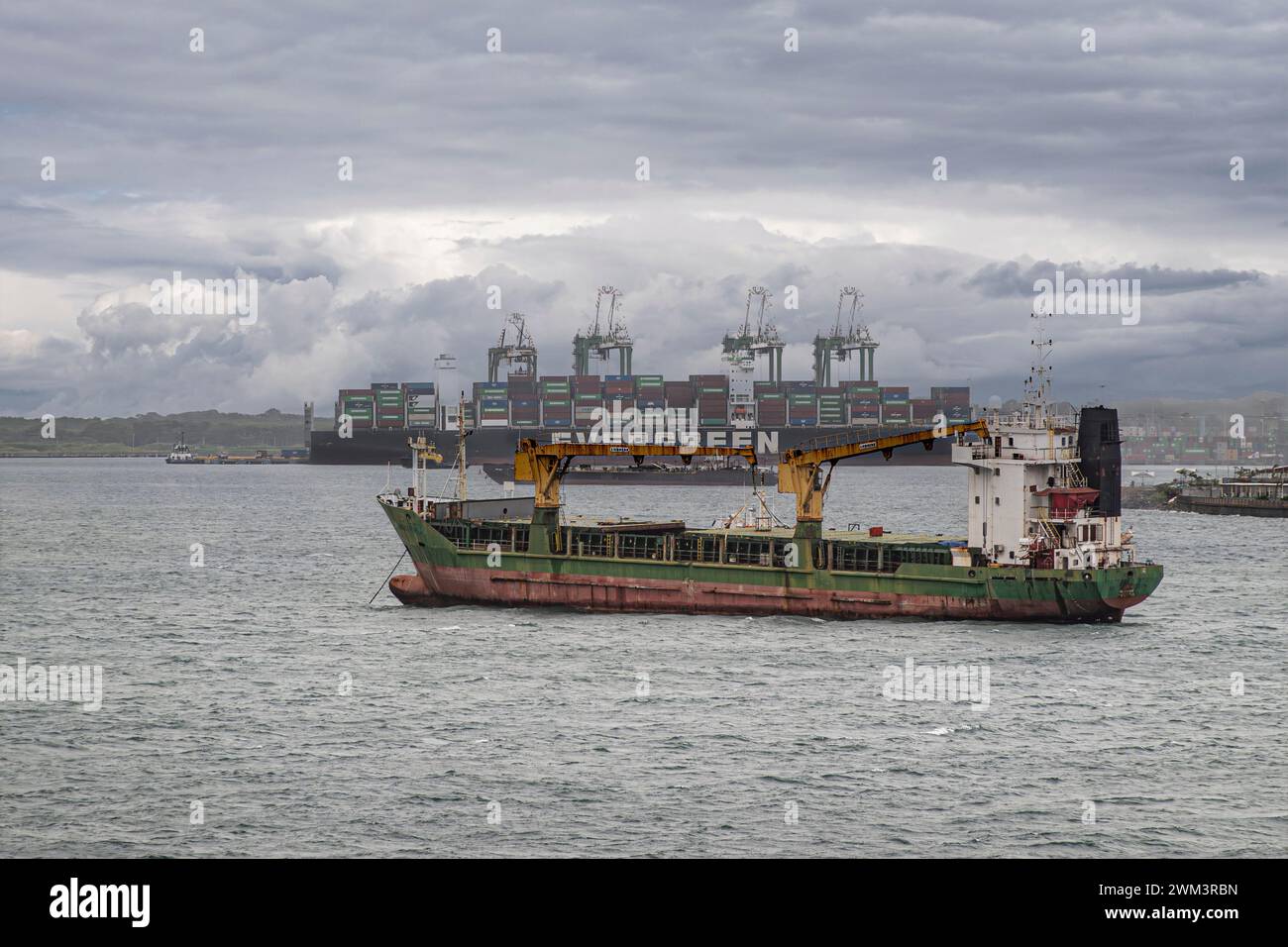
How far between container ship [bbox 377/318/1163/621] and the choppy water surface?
1.47m

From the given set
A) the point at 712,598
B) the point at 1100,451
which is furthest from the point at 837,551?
the point at 1100,451

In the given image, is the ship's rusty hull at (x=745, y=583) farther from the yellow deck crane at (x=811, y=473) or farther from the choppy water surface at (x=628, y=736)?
the yellow deck crane at (x=811, y=473)

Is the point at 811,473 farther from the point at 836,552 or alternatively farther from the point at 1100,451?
the point at 1100,451

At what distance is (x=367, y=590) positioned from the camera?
72.8 meters

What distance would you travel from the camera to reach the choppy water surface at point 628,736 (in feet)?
92.6

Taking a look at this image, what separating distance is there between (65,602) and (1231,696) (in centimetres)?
5739

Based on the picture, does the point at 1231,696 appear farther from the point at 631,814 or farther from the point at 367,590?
the point at 367,590

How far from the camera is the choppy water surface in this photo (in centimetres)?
2822

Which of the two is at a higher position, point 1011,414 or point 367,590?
point 1011,414

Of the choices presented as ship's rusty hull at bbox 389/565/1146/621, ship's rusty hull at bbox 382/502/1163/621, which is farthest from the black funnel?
ship's rusty hull at bbox 389/565/1146/621

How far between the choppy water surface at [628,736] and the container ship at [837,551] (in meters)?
1.47

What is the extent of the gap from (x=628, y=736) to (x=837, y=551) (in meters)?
22.7

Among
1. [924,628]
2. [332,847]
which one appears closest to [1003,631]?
[924,628]

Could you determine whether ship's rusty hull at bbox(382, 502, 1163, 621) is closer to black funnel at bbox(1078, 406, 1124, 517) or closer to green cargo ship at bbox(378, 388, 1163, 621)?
green cargo ship at bbox(378, 388, 1163, 621)
